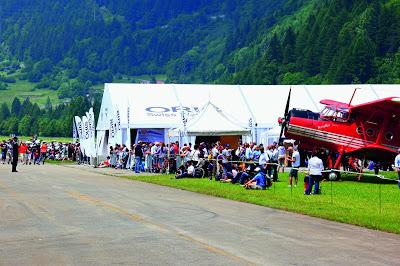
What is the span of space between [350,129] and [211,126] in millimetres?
8971

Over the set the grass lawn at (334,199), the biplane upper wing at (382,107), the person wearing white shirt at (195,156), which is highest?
the biplane upper wing at (382,107)

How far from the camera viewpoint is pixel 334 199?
885 inches

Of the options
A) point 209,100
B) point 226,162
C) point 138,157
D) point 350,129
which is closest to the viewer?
point 226,162

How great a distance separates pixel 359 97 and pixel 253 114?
818 centimetres

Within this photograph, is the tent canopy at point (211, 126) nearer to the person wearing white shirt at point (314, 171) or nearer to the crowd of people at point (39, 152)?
the crowd of people at point (39, 152)

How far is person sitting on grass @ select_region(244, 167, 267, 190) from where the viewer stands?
26047mm

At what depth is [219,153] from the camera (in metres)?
33.7

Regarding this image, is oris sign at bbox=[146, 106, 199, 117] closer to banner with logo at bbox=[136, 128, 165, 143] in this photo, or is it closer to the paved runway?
banner with logo at bbox=[136, 128, 165, 143]

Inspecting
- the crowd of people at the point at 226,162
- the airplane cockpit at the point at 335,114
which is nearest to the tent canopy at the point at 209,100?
the crowd of people at the point at 226,162

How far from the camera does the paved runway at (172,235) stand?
1101 centimetres

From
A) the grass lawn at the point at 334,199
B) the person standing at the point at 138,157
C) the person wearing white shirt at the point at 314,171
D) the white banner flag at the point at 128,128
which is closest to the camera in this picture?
the grass lawn at the point at 334,199

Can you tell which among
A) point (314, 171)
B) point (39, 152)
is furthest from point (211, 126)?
point (39, 152)

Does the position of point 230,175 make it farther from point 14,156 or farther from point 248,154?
point 14,156

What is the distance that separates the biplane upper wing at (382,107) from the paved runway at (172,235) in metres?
12.5
